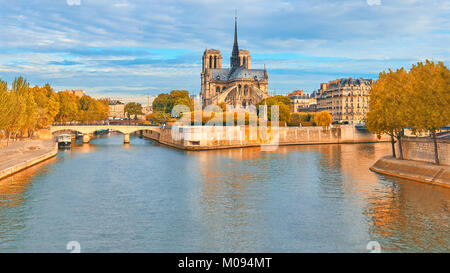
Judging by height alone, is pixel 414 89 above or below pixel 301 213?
above

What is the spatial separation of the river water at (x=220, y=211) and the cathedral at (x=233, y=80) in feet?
286

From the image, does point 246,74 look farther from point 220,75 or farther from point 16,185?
point 16,185

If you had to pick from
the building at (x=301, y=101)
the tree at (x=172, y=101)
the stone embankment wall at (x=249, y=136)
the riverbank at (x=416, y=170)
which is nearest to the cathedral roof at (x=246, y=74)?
the building at (x=301, y=101)

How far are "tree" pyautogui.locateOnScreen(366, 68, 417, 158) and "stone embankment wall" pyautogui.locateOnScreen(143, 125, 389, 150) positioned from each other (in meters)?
28.5

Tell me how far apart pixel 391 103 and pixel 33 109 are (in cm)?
4428

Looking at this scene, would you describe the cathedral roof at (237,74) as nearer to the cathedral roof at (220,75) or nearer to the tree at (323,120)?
the cathedral roof at (220,75)

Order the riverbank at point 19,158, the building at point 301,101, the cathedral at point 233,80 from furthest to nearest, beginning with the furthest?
the building at point 301,101 → the cathedral at point 233,80 → the riverbank at point 19,158

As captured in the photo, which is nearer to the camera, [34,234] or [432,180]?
[34,234]

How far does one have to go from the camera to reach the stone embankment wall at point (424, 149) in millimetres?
32094

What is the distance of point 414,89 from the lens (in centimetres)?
3244
